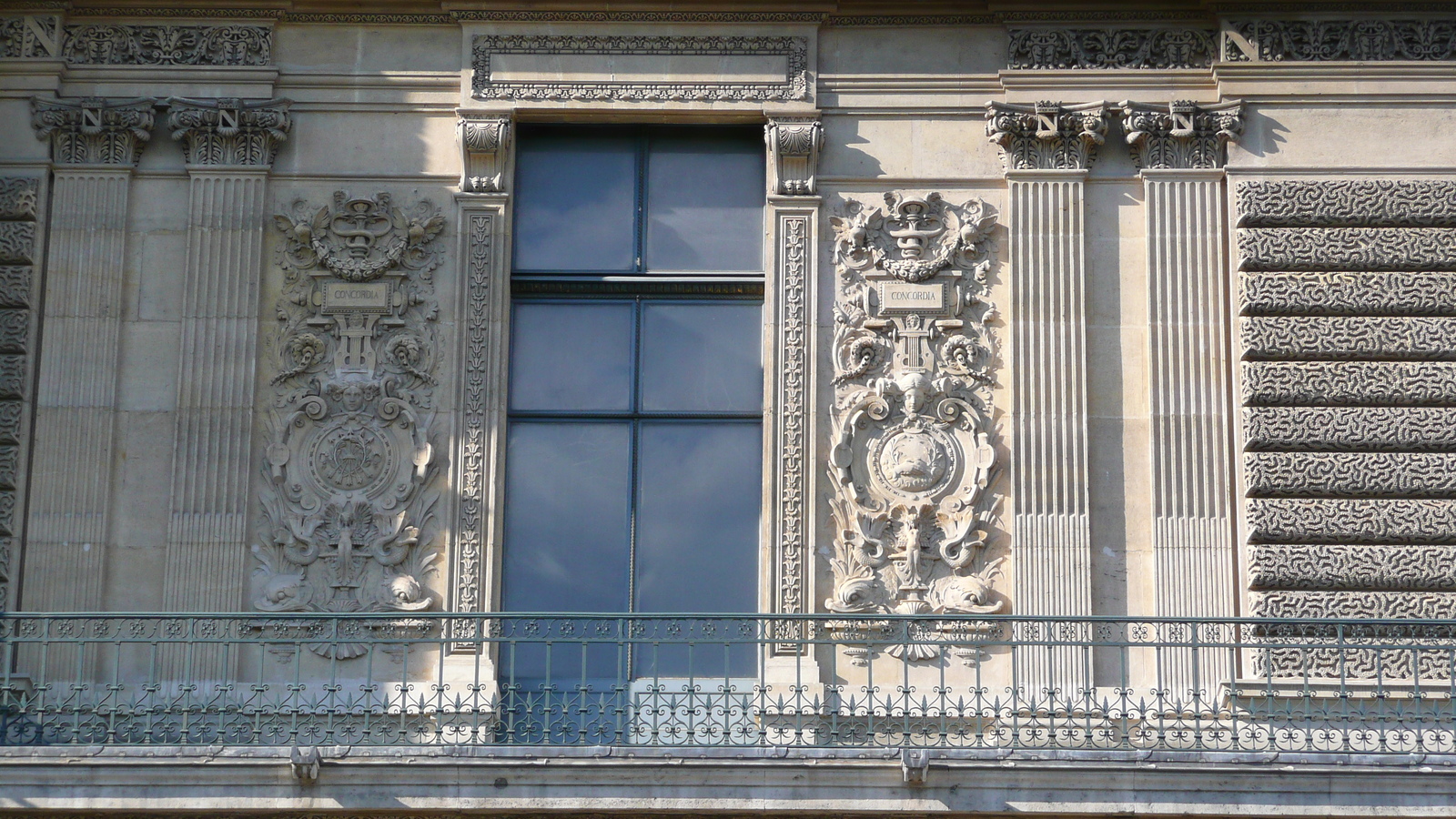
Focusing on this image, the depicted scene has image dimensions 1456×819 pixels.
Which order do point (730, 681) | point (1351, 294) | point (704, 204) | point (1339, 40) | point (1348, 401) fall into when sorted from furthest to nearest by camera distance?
point (704, 204), point (1339, 40), point (1351, 294), point (1348, 401), point (730, 681)

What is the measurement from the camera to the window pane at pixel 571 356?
14695mm

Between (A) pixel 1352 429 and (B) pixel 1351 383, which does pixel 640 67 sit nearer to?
(B) pixel 1351 383

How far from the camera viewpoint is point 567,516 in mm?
14492

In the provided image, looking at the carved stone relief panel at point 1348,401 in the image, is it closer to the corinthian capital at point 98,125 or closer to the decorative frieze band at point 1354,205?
the decorative frieze band at point 1354,205

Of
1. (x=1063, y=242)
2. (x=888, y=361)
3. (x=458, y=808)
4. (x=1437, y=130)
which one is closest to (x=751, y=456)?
(x=888, y=361)

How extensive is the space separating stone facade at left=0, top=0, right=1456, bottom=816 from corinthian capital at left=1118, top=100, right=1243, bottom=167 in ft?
0.09

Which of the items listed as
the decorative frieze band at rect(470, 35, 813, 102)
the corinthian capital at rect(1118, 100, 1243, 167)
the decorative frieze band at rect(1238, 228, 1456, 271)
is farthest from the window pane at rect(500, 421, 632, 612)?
the decorative frieze band at rect(1238, 228, 1456, 271)

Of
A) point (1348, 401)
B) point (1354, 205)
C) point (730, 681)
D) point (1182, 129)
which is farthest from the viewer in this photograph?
point (1182, 129)

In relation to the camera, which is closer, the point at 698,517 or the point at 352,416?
the point at 352,416

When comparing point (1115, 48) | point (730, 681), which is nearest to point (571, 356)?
point (730, 681)

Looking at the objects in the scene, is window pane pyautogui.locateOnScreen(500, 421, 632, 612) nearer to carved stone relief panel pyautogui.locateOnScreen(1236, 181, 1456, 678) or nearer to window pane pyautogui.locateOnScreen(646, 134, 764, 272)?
window pane pyautogui.locateOnScreen(646, 134, 764, 272)

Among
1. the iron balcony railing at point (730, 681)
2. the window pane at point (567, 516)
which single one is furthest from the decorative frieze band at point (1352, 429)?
the window pane at point (567, 516)

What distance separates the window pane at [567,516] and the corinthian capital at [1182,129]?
13.1ft

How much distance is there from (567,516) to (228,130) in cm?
347
